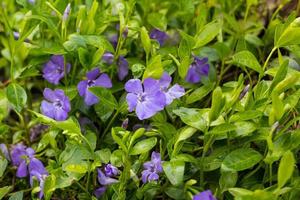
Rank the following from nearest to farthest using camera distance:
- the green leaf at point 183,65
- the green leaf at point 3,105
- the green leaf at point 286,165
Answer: the green leaf at point 286,165
the green leaf at point 183,65
the green leaf at point 3,105

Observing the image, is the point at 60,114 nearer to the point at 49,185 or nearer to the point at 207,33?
the point at 49,185

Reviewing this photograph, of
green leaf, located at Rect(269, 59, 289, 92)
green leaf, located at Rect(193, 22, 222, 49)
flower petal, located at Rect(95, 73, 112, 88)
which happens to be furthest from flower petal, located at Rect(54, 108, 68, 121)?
green leaf, located at Rect(269, 59, 289, 92)

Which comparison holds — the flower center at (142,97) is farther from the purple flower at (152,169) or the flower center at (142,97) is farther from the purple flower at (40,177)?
the purple flower at (40,177)

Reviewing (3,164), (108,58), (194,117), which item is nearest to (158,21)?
(108,58)

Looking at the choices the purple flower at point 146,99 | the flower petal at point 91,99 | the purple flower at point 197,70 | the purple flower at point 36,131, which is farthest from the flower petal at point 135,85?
the purple flower at point 36,131

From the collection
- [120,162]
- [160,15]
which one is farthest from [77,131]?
[160,15]

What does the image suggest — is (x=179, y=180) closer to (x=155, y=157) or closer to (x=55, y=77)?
(x=155, y=157)

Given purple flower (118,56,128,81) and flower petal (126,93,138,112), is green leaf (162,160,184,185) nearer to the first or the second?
flower petal (126,93,138,112)

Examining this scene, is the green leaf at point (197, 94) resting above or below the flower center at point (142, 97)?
below
